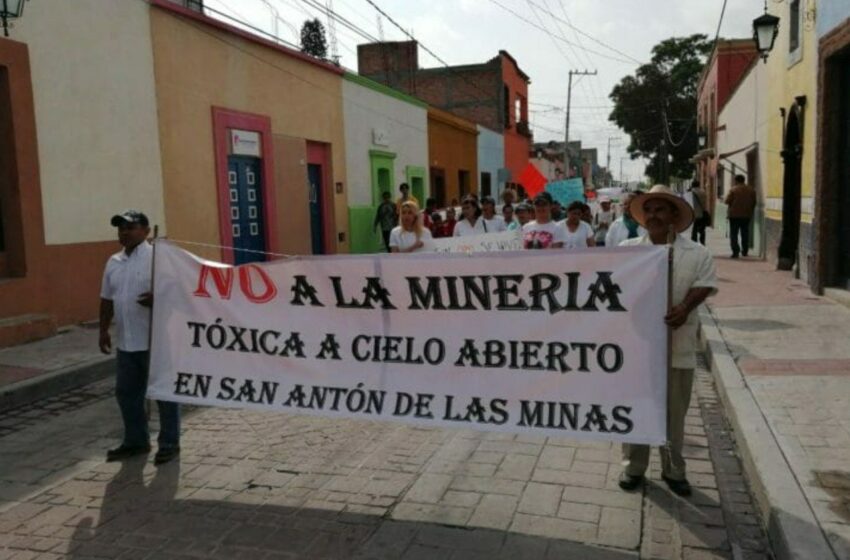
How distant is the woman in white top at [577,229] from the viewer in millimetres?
7945

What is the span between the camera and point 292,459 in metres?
4.90

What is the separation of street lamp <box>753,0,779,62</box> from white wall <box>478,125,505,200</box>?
1782 cm

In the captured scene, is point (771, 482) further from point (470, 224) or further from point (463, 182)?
point (463, 182)

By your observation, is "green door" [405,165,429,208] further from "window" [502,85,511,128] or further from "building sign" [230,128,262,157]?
"window" [502,85,511,128]

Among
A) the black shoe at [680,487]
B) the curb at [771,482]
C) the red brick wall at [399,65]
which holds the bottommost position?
the black shoe at [680,487]

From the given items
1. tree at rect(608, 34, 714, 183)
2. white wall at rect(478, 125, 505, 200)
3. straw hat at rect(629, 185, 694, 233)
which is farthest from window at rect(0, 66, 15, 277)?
tree at rect(608, 34, 714, 183)

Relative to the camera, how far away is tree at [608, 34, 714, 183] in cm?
5184

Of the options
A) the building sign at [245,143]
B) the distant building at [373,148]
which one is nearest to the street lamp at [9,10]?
the building sign at [245,143]

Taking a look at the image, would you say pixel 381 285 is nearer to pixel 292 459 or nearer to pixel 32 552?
pixel 292 459

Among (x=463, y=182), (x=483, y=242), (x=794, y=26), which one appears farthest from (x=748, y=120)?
(x=463, y=182)

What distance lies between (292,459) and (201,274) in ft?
4.45

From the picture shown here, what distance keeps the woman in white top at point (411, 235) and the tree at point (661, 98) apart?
1825 inches

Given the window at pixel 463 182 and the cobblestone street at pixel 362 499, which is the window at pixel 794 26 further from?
the window at pixel 463 182

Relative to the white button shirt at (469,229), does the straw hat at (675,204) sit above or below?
above
